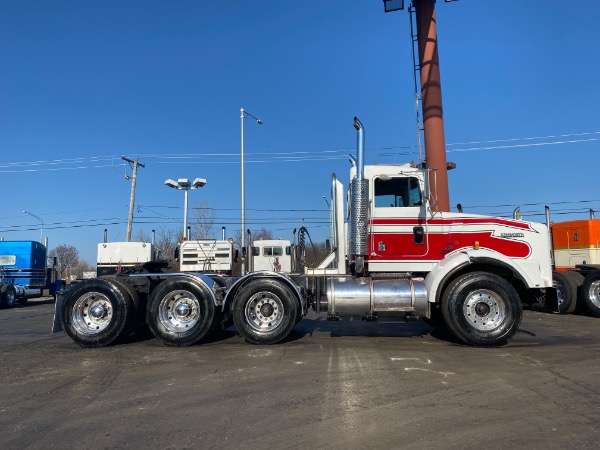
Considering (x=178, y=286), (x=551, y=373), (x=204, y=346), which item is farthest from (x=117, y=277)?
(x=551, y=373)

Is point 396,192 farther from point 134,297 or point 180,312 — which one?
point 134,297

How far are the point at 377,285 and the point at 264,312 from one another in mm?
2211

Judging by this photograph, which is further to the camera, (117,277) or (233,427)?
(117,277)

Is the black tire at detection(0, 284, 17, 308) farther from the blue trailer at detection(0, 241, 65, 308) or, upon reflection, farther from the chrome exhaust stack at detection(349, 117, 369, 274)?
the chrome exhaust stack at detection(349, 117, 369, 274)

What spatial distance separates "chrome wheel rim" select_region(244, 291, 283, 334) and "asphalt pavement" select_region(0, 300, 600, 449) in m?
0.44

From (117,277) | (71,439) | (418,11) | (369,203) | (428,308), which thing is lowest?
(71,439)

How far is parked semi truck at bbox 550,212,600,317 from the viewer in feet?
45.2

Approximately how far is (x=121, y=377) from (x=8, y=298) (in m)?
19.4

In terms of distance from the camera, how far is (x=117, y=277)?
9422mm

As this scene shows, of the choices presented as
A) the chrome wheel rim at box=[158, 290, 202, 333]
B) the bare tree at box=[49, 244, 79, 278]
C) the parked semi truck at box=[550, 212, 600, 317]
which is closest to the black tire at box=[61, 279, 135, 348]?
the chrome wheel rim at box=[158, 290, 202, 333]

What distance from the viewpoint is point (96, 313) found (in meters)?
8.99

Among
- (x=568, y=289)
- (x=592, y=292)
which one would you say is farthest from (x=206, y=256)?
(x=592, y=292)

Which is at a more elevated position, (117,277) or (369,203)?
(369,203)

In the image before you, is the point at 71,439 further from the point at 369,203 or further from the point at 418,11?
the point at 418,11
